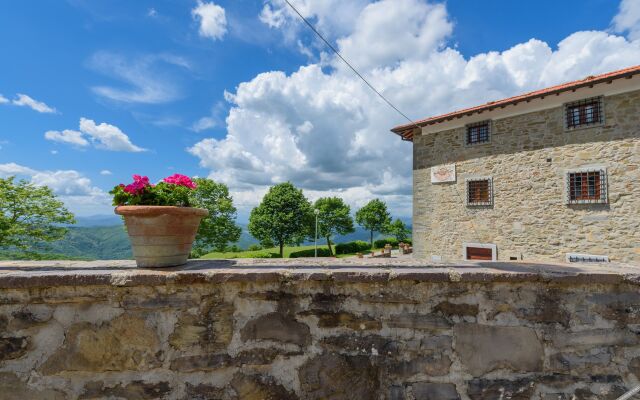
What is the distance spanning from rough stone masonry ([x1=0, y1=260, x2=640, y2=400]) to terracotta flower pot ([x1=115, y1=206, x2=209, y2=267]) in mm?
185

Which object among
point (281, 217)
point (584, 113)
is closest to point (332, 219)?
point (281, 217)

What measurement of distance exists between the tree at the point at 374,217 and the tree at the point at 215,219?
73.7ft

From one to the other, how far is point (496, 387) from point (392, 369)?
0.60m

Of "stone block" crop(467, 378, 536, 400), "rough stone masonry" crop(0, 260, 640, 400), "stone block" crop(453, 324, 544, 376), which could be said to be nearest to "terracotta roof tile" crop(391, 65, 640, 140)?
"rough stone masonry" crop(0, 260, 640, 400)

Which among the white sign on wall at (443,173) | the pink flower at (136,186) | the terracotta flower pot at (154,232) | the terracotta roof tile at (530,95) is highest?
the terracotta roof tile at (530,95)

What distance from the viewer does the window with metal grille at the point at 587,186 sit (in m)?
10.7

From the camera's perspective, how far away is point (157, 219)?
5.91 feet

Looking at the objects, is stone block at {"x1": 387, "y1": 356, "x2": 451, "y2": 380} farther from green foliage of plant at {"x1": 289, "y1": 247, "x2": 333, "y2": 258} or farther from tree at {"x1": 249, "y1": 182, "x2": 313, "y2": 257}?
tree at {"x1": 249, "y1": 182, "x2": 313, "y2": 257}

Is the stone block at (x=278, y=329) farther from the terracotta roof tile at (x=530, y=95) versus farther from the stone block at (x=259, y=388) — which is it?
the terracotta roof tile at (x=530, y=95)

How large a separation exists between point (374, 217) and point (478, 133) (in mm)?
32463

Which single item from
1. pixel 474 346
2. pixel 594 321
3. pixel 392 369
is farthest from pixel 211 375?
pixel 594 321

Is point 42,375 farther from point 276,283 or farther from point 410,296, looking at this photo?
point 410,296

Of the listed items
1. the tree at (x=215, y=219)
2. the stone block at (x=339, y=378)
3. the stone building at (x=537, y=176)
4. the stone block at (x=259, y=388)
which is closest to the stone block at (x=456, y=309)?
the stone block at (x=339, y=378)

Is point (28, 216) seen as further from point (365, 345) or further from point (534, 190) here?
point (534, 190)
